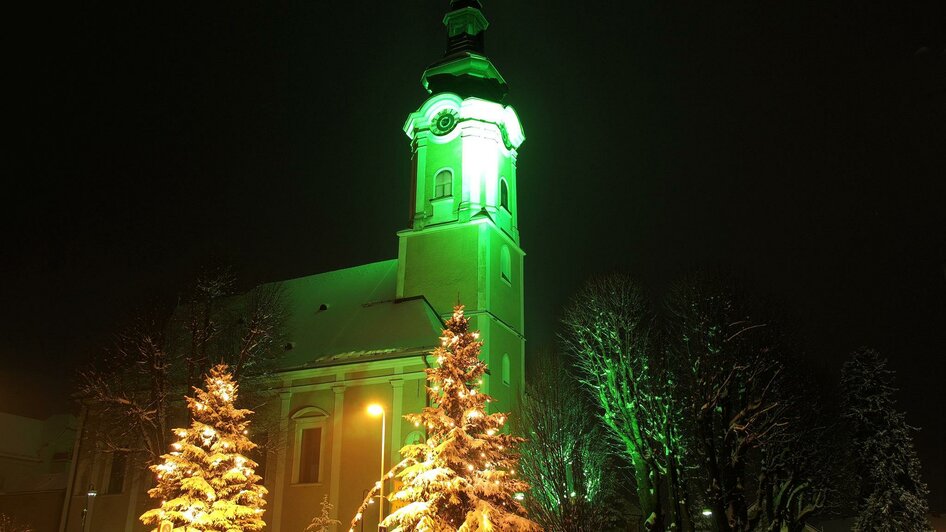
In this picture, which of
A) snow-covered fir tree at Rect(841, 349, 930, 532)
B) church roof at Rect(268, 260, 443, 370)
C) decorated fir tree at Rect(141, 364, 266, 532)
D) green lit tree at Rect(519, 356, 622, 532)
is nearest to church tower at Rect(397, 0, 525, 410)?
church roof at Rect(268, 260, 443, 370)

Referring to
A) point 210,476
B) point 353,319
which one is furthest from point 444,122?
point 210,476

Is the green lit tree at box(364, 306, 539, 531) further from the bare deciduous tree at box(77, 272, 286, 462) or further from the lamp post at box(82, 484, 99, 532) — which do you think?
the lamp post at box(82, 484, 99, 532)

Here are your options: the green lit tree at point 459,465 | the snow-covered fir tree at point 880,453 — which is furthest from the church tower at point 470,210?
the snow-covered fir tree at point 880,453

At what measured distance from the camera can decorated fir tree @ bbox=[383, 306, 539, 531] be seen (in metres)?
16.0

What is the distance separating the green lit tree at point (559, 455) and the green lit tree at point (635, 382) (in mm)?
2119

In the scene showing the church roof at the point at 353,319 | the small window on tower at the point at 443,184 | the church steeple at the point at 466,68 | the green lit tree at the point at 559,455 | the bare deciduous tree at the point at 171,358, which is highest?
the church steeple at the point at 466,68

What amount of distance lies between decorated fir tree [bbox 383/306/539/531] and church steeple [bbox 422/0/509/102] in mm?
21073

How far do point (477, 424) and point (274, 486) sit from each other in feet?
51.3

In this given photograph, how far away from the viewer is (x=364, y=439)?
28.8m

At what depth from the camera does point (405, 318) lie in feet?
103

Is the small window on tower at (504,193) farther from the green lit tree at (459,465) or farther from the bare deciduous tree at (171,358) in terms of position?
the green lit tree at (459,465)

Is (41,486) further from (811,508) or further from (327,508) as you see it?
(811,508)

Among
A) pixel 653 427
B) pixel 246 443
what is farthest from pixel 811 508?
pixel 246 443

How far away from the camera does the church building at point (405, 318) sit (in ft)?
94.8
